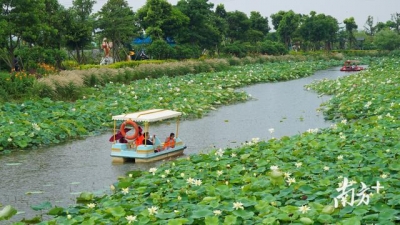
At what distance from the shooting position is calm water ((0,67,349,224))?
9391 millimetres

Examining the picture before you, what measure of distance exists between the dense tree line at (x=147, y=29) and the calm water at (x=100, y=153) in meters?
9.82

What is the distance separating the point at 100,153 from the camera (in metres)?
12.8

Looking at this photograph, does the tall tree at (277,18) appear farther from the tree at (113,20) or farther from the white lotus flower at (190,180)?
the white lotus flower at (190,180)

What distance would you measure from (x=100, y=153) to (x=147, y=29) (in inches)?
1206

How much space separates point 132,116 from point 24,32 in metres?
13.5

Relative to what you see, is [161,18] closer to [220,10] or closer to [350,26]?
[220,10]

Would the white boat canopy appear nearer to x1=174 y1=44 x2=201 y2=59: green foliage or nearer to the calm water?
the calm water

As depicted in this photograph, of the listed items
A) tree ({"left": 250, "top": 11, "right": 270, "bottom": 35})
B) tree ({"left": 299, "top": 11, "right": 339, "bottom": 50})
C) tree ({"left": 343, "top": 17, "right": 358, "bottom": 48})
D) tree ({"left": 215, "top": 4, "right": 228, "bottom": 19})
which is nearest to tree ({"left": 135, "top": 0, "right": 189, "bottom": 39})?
tree ({"left": 215, "top": 4, "right": 228, "bottom": 19})

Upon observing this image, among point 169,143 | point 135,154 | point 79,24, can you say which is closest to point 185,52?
point 79,24

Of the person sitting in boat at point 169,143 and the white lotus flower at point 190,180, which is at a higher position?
the white lotus flower at point 190,180

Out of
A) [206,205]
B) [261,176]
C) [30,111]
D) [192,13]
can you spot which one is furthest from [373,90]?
[192,13]

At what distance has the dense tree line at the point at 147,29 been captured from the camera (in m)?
25.3

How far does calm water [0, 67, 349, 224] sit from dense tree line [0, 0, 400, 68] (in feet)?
32.2

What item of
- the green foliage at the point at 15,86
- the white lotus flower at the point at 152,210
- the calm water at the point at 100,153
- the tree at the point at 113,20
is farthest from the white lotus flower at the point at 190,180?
the tree at the point at 113,20
